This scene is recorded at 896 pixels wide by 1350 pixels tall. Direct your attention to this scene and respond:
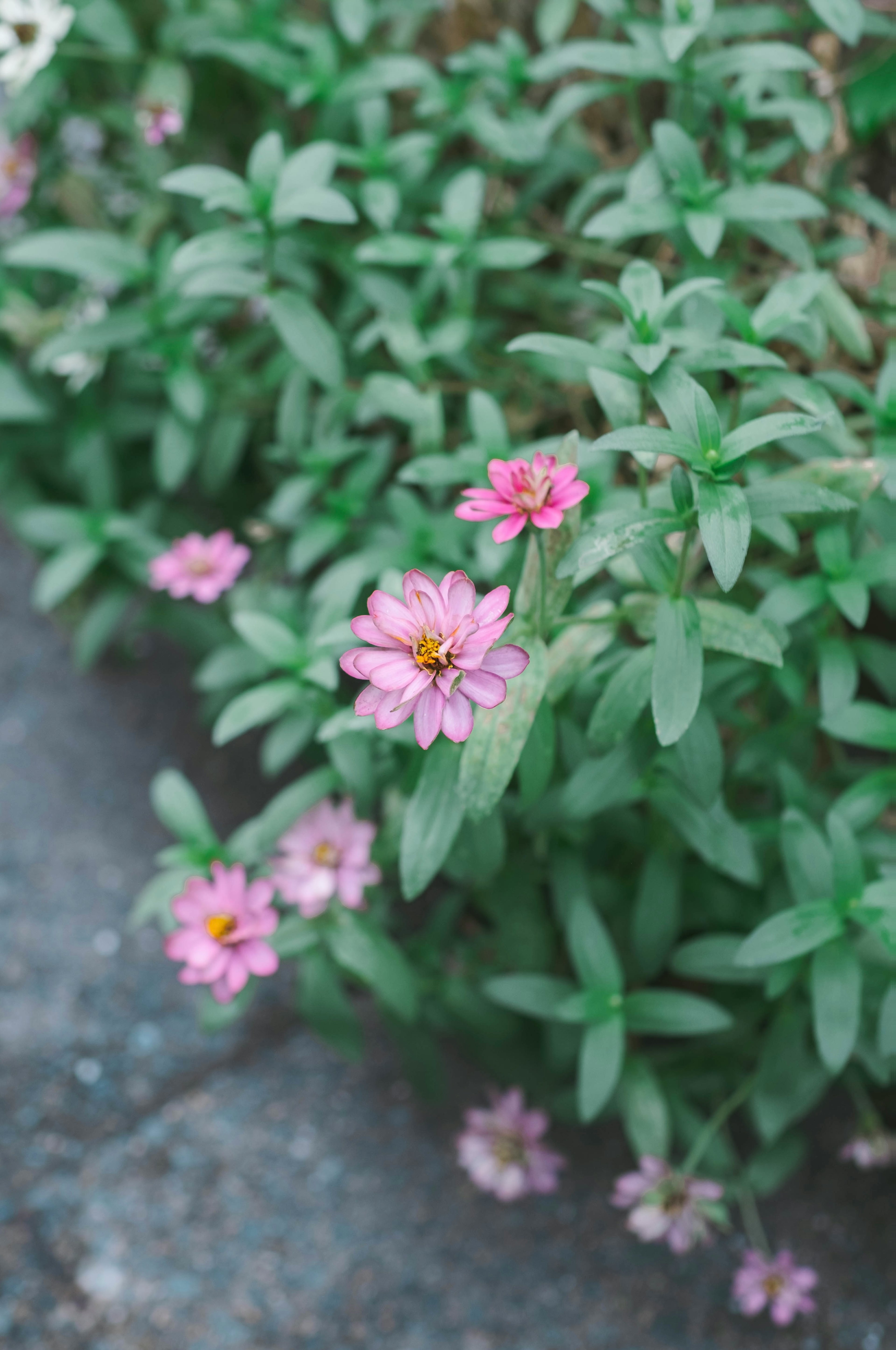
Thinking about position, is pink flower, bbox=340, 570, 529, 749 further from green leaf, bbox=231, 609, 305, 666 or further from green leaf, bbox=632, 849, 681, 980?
green leaf, bbox=632, 849, 681, 980

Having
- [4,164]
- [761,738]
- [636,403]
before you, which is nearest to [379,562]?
[636,403]

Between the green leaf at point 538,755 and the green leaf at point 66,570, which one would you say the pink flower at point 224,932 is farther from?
the green leaf at point 66,570

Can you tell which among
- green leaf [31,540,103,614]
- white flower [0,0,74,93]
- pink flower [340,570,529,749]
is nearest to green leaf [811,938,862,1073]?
pink flower [340,570,529,749]

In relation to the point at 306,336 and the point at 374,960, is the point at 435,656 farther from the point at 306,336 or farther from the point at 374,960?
the point at 306,336

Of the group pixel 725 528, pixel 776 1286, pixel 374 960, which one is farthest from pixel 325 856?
pixel 776 1286

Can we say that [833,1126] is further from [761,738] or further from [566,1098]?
[761,738]

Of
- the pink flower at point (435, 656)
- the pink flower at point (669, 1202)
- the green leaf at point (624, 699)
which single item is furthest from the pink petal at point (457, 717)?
the pink flower at point (669, 1202)

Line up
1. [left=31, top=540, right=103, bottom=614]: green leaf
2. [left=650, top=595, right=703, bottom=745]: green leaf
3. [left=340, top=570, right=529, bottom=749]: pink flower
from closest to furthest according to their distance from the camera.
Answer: [left=340, top=570, right=529, bottom=749]: pink flower → [left=650, top=595, right=703, bottom=745]: green leaf → [left=31, top=540, right=103, bottom=614]: green leaf
